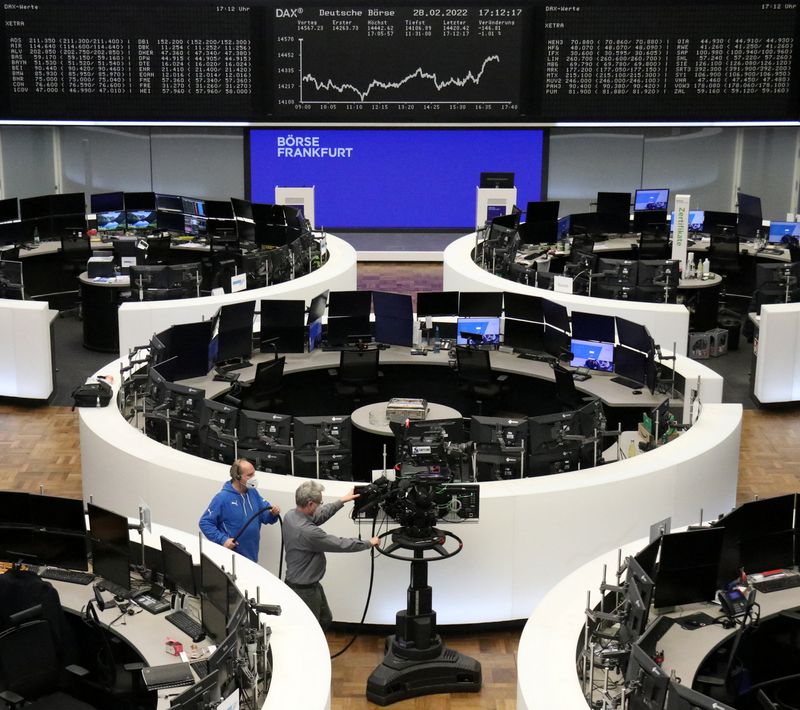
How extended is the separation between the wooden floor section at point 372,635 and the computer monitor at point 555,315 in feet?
6.39

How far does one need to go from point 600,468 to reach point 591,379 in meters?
2.26

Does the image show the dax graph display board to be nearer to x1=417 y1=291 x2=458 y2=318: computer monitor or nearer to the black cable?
x1=417 y1=291 x2=458 y2=318: computer monitor

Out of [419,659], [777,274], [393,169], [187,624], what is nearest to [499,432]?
[419,659]

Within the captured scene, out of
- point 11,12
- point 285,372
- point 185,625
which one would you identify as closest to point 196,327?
point 285,372

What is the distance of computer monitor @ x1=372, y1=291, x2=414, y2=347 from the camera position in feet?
35.8

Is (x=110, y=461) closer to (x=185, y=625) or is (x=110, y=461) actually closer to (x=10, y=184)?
(x=185, y=625)

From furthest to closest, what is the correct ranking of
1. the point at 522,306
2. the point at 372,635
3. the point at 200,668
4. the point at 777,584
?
the point at 522,306, the point at 372,635, the point at 777,584, the point at 200,668

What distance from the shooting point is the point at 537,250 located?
14.7 m

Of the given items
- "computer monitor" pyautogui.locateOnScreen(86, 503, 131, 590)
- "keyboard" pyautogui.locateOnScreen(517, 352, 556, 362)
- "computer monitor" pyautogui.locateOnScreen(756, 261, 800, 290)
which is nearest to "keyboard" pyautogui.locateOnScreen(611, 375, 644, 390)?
"keyboard" pyautogui.locateOnScreen(517, 352, 556, 362)

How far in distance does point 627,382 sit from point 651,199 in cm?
666

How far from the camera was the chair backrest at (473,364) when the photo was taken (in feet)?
34.3

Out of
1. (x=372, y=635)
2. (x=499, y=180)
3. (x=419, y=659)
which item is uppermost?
(x=499, y=180)

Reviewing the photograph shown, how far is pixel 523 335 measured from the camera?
431 inches

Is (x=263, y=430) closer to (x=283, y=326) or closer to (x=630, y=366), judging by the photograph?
(x=283, y=326)
